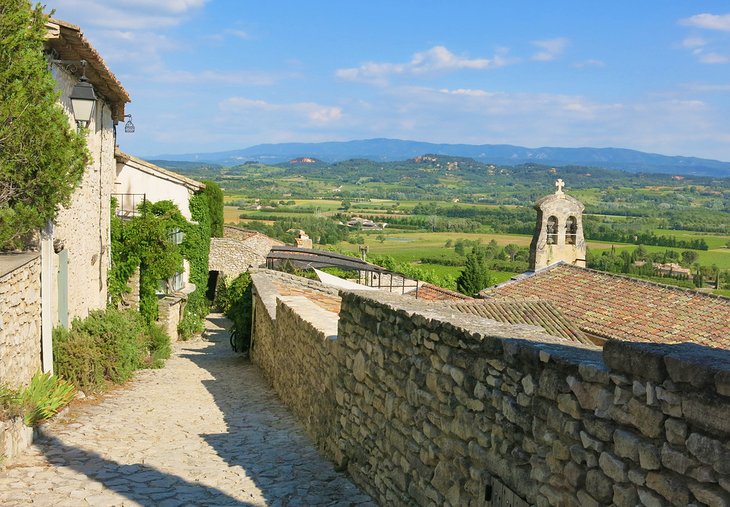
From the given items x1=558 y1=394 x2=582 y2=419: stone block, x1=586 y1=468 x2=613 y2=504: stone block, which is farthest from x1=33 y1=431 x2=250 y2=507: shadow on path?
x1=586 y1=468 x2=613 y2=504: stone block

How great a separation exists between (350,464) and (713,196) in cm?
16907

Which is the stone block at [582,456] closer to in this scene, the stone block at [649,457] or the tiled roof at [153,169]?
the stone block at [649,457]

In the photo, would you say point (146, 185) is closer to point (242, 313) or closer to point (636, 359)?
point (242, 313)

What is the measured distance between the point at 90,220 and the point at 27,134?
17.2ft

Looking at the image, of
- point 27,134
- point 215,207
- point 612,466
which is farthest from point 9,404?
point 215,207

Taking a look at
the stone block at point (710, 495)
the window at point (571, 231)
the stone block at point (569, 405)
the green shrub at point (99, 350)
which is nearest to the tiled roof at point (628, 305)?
the window at point (571, 231)

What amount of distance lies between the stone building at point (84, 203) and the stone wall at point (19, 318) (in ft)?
2.50

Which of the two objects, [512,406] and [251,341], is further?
[251,341]

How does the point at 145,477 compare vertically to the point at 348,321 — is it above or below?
below

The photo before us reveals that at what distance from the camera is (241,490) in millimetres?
6852

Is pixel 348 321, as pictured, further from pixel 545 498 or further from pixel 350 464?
pixel 545 498

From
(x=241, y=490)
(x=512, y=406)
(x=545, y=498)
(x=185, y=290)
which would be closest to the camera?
(x=545, y=498)

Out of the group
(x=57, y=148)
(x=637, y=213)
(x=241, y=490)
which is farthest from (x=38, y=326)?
(x=637, y=213)

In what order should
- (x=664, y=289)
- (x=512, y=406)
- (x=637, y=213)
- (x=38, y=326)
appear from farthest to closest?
1. (x=637, y=213)
2. (x=664, y=289)
3. (x=38, y=326)
4. (x=512, y=406)
